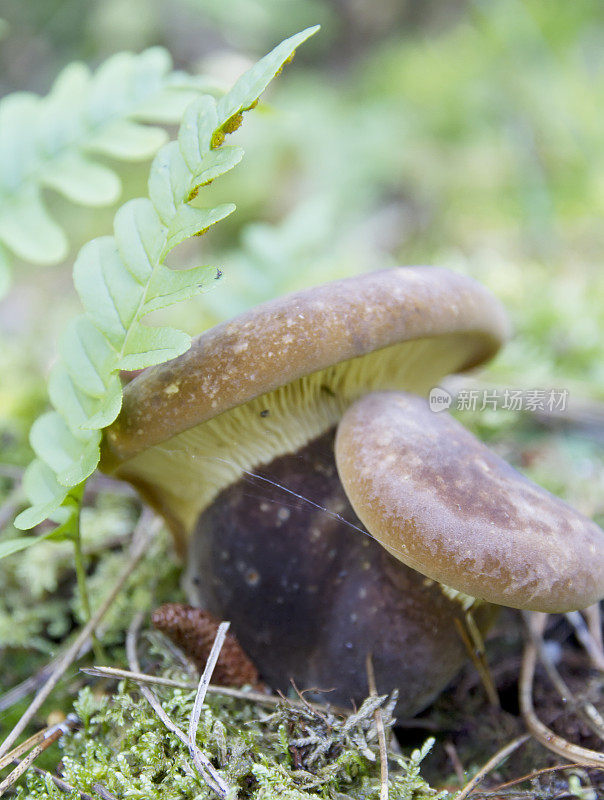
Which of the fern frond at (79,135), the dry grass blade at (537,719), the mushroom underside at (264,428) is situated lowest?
the dry grass blade at (537,719)

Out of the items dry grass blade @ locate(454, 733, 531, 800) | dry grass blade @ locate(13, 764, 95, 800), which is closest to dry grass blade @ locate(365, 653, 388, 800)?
dry grass blade @ locate(454, 733, 531, 800)

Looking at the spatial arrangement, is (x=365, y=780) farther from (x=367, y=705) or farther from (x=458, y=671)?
(x=458, y=671)

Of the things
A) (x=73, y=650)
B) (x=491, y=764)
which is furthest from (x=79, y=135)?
(x=491, y=764)

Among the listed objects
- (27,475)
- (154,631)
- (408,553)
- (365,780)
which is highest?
(27,475)

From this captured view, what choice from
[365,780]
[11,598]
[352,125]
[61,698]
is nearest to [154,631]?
[61,698]

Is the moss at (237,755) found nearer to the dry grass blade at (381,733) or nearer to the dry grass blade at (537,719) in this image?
the dry grass blade at (381,733)

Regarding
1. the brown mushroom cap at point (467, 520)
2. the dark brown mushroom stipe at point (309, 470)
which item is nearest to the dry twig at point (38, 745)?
the dark brown mushroom stipe at point (309, 470)
